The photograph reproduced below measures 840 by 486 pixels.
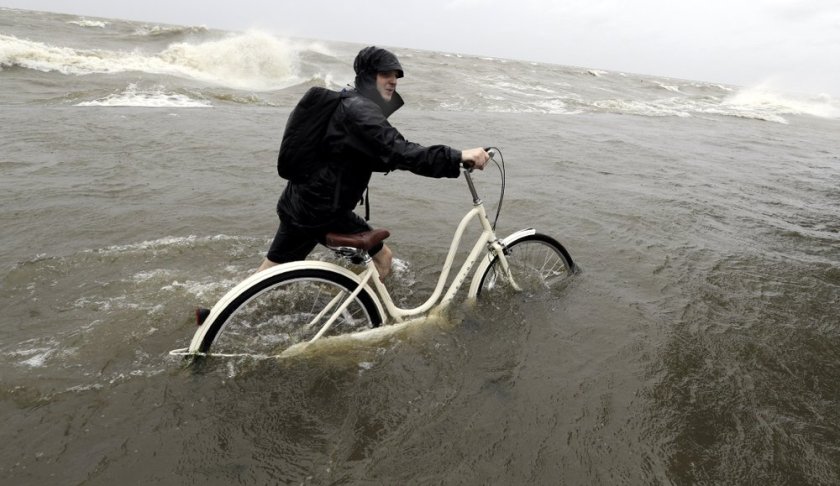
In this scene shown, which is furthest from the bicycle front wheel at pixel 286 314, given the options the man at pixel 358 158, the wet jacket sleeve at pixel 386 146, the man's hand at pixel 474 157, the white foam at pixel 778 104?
the white foam at pixel 778 104

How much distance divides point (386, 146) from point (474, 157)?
59cm

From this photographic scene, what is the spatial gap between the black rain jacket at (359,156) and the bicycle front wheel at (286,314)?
0.44 metres

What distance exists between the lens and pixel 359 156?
283cm

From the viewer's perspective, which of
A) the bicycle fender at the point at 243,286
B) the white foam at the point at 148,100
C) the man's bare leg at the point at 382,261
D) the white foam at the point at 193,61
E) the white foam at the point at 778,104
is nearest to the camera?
the bicycle fender at the point at 243,286

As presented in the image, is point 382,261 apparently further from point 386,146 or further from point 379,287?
Result: point 386,146

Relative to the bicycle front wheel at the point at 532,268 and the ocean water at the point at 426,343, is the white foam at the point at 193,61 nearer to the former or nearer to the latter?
the ocean water at the point at 426,343

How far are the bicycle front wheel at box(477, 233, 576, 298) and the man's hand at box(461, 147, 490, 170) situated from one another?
1165mm

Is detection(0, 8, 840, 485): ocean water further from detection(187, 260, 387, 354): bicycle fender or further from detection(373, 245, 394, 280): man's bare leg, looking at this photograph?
detection(373, 245, 394, 280): man's bare leg

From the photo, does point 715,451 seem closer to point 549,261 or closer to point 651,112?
point 549,261

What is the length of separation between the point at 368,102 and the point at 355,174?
0.48 meters

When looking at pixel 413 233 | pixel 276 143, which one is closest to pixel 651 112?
pixel 276 143

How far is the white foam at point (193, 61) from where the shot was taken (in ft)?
55.3

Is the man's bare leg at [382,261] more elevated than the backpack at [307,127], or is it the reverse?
the backpack at [307,127]

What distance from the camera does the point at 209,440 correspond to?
2537 millimetres
